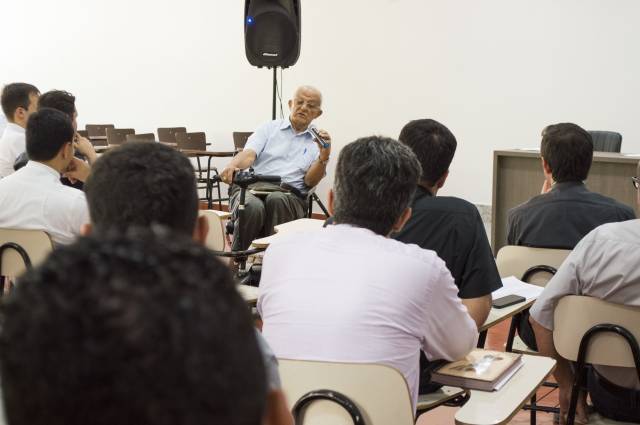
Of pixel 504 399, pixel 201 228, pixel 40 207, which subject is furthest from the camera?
pixel 40 207

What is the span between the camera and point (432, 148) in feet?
8.70

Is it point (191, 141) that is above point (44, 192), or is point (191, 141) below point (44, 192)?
below

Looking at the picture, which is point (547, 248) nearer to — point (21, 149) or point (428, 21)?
point (21, 149)

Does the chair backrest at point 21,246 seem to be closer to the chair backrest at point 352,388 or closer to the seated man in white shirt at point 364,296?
the seated man in white shirt at point 364,296

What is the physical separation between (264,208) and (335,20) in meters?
4.62

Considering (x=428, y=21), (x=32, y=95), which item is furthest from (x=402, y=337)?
(x=428, y=21)

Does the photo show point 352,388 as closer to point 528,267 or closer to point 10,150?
point 528,267

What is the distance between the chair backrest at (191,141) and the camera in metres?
9.35

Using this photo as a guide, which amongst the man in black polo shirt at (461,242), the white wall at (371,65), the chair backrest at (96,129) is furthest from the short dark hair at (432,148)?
the chair backrest at (96,129)

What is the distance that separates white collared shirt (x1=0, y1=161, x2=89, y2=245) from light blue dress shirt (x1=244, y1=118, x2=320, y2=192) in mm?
2339

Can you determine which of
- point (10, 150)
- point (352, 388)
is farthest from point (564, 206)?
point (10, 150)

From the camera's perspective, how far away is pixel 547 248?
3.30m

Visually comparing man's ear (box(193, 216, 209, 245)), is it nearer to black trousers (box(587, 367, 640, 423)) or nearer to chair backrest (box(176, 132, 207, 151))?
black trousers (box(587, 367, 640, 423))

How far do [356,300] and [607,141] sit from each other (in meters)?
4.92
